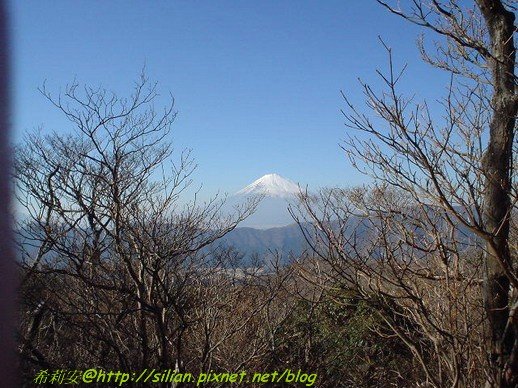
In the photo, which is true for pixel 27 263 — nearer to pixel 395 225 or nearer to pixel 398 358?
pixel 395 225

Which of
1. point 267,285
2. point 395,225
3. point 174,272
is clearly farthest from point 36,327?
point 395,225

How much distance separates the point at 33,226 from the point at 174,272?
6.02ft

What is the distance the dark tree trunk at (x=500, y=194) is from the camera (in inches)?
111

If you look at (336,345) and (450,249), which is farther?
(336,345)

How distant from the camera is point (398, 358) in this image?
7.18 m

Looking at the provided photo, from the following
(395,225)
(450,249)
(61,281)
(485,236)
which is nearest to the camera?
(485,236)

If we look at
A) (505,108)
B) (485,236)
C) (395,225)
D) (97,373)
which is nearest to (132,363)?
(97,373)

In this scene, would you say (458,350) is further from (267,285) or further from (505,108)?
(267,285)

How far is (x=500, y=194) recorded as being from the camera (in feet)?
9.77

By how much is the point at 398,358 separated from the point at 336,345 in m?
1.03

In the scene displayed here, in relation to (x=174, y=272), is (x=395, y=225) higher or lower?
higher

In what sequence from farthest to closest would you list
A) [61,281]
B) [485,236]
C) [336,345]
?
[336,345] < [61,281] < [485,236]

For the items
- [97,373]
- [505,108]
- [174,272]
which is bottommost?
[97,373]

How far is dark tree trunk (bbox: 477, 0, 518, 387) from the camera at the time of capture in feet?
9.23
